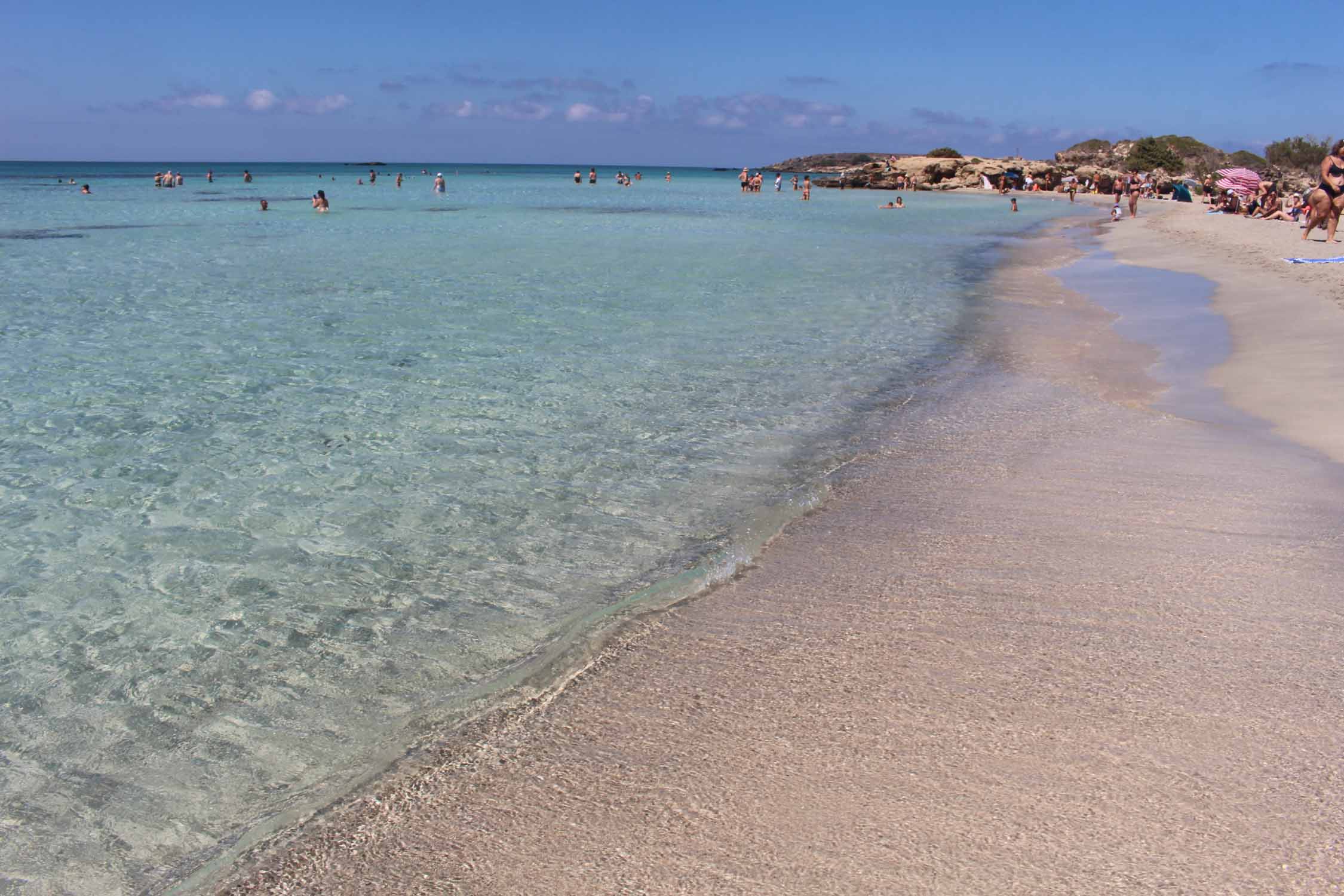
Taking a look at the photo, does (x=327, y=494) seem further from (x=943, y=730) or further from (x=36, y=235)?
(x=36, y=235)

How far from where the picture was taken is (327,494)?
6434mm

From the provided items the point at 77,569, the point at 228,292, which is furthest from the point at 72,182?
the point at 77,569

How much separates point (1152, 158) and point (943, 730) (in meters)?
109

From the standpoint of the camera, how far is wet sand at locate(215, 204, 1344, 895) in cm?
267

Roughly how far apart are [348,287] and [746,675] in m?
15.8

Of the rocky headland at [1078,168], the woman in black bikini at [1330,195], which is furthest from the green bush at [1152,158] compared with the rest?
the woman in black bikini at [1330,195]

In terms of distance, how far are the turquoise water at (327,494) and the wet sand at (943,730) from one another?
0.58 m

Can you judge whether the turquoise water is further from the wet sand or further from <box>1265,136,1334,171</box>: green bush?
<box>1265,136,1334,171</box>: green bush

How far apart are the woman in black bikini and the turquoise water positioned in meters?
9.93

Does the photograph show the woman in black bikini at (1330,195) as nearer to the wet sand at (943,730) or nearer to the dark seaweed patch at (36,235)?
the wet sand at (943,730)

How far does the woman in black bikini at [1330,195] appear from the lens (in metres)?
19.7

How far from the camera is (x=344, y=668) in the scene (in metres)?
4.20

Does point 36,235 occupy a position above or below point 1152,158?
below

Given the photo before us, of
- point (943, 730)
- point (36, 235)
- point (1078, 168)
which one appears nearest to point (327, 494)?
point (943, 730)
